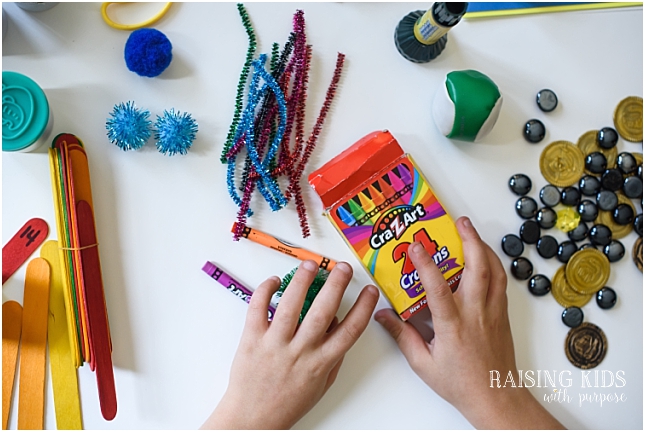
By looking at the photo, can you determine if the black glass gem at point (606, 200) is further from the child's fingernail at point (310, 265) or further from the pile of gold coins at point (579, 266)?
the child's fingernail at point (310, 265)

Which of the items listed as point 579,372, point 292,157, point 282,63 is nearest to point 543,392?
point 579,372

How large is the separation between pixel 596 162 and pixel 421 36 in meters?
0.34

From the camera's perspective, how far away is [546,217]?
72 centimetres

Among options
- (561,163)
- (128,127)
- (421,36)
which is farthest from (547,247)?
(128,127)

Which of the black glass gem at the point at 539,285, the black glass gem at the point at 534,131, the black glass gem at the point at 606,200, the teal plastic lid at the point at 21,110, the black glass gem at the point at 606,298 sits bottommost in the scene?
the black glass gem at the point at 606,298

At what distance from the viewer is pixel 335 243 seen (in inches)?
26.8

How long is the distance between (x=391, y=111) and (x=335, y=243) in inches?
8.5

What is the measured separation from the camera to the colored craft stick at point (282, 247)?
0.66 meters

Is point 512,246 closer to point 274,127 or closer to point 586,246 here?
point 586,246

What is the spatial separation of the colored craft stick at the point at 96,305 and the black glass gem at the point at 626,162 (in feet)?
2.64

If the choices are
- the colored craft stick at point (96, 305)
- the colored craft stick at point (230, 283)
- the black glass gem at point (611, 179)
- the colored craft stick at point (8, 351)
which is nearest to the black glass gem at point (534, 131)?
the black glass gem at point (611, 179)

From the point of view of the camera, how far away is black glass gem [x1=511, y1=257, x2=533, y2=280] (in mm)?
711

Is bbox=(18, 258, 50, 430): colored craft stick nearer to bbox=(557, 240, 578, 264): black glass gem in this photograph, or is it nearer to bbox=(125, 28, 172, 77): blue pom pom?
bbox=(125, 28, 172, 77): blue pom pom

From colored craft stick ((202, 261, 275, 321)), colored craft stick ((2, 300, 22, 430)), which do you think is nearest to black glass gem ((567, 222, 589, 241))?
colored craft stick ((202, 261, 275, 321))
